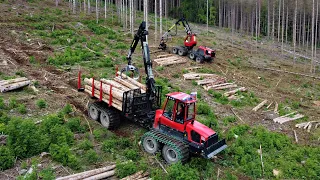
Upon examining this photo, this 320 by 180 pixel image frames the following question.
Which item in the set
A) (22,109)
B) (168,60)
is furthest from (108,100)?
(168,60)

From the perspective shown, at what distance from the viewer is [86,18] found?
122 feet

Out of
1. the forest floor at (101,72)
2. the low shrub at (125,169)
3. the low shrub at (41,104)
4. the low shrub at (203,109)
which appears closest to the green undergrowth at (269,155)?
the forest floor at (101,72)

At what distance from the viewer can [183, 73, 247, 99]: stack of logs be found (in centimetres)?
2018

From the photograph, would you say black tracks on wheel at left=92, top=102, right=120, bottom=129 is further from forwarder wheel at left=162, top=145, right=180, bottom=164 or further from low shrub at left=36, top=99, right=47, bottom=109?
forwarder wheel at left=162, top=145, right=180, bottom=164

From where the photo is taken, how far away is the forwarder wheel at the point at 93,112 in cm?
1360

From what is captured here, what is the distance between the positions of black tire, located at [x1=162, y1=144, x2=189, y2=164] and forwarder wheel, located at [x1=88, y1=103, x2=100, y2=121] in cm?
402

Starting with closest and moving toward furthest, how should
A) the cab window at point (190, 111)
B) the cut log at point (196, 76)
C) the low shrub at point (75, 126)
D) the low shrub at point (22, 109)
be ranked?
the cab window at point (190, 111) < the low shrub at point (75, 126) < the low shrub at point (22, 109) < the cut log at point (196, 76)

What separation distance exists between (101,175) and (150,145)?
241 cm

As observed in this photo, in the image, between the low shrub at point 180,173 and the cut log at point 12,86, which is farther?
the cut log at point 12,86

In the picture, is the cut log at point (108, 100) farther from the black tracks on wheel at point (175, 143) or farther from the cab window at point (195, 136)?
the cab window at point (195, 136)

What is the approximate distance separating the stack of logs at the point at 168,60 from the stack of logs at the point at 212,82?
10.4 ft

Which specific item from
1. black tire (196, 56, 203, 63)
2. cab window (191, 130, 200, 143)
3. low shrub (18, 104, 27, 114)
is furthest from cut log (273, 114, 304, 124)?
low shrub (18, 104, 27, 114)

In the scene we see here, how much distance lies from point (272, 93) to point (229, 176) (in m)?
12.7

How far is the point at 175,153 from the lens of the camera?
34.7 ft
